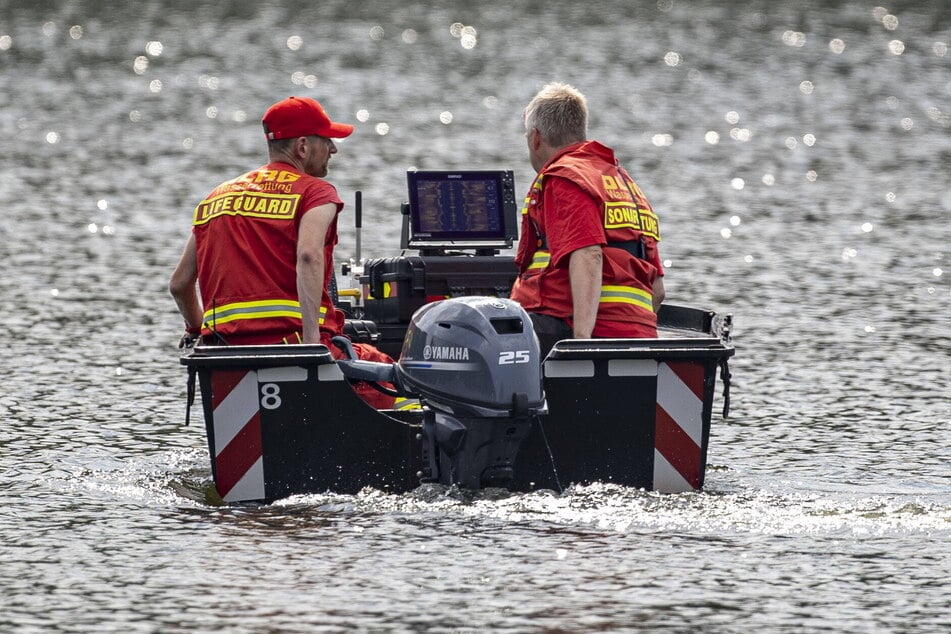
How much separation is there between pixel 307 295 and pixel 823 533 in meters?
2.16

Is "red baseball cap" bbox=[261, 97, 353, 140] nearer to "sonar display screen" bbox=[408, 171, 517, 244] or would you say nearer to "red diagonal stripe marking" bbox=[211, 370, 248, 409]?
"red diagonal stripe marking" bbox=[211, 370, 248, 409]

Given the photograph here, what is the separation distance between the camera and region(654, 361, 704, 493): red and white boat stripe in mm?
8156

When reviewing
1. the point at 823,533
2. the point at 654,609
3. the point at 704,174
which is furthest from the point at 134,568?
the point at 704,174

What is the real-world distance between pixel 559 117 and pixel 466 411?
141 cm

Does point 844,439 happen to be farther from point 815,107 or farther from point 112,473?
point 815,107

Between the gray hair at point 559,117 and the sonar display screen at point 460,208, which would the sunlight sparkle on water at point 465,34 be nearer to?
the sonar display screen at point 460,208

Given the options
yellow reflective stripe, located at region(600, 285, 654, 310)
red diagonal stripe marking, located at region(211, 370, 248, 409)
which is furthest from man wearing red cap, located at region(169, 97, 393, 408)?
yellow reflective stripe, located at region(600, 285, 654, 310)

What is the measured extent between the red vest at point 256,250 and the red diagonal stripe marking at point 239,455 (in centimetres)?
51

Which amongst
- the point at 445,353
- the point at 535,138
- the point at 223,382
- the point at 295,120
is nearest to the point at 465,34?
the point at 535,138

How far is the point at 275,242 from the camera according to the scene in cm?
834

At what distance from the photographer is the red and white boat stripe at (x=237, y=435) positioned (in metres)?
7.96

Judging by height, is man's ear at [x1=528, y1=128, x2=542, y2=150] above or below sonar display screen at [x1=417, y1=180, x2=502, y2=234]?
above

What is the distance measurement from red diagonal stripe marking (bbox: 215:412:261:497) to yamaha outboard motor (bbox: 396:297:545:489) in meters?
0.60

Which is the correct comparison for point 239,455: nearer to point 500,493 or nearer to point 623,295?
point 500,493
